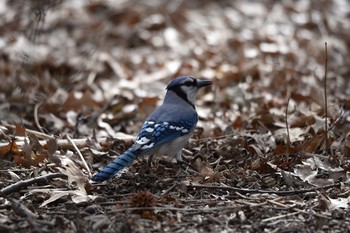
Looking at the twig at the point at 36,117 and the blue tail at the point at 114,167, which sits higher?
the blue tail at the point at 114,167

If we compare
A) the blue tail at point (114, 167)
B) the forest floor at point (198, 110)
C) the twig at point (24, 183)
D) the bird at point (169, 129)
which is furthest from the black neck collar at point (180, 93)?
the twig at point (24, 183)

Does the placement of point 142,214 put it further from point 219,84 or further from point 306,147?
point 219,84

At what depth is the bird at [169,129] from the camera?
13.9 ft

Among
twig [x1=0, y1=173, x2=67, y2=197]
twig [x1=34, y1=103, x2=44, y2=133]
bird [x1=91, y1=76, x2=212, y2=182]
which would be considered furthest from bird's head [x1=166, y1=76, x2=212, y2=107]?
twig [x1=0, y1=173, x2=67, y2=197]

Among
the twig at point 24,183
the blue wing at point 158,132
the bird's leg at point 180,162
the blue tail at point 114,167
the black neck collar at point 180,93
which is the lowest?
the bird's leg at point 180,162

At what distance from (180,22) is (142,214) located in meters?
5.33

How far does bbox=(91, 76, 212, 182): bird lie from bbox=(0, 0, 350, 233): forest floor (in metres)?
0.16

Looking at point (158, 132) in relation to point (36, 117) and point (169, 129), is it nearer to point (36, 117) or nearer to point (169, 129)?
point (169, 129)

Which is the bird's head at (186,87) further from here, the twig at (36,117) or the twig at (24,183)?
the twig at (24,183)

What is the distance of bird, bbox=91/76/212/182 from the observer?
423 cm

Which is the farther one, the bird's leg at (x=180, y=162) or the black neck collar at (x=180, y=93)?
the black neck collar at (x=180, y=93)

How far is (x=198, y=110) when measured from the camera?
6262mm

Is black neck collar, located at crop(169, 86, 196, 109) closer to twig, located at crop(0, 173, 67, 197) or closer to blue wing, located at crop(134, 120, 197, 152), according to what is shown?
blue wing, located at crop(134, 120, 197, 152)

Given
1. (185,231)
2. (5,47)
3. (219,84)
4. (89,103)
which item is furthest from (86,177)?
(5,47)
